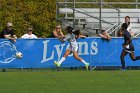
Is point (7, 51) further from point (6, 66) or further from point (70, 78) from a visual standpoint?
point (70, 78)

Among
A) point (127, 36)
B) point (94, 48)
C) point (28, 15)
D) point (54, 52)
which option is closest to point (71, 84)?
point (127, 36)

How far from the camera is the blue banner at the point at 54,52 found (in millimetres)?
21688

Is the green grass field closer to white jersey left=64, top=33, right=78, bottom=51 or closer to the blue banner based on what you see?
white jersey left=64, top=33, right=78, bottom=51

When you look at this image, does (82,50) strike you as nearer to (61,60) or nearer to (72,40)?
(72,40)

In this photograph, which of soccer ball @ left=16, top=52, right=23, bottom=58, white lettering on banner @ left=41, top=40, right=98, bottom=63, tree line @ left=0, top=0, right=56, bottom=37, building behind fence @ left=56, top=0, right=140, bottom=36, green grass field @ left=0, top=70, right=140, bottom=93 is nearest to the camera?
green grass field @ left=0, top=70, right=140, bottom=93

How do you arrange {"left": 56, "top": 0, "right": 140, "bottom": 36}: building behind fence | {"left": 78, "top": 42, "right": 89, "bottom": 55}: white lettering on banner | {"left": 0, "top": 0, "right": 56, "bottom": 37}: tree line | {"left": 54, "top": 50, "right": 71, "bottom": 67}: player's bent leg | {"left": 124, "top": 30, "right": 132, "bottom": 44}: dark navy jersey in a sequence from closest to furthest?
{"left": 124, "top": 30, "right": 132, "bottom": 44}: dark navy jersey → {"left": 54, "top": 50, "right": 71, "bottom": 67}: player's bent leg → {"left": 78, "top": 42, "right": 89, "bottom": 55}: white lettering on banner → {"left": 56, "top": 0, "right": 140, "bottom": 36}: building behind fence → {"left": 0, "top": 0, "right": 56, "bottom": 37}: tree line

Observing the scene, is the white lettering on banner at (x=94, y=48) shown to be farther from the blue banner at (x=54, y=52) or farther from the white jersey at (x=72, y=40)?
the white jersey at (x=72, y=40)

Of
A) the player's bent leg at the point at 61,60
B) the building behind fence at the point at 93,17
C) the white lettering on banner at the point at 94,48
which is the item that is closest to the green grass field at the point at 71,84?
the player's bent leg at the point at 61,60

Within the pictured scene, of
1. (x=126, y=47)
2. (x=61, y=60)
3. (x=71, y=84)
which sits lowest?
(x=71, y=84)

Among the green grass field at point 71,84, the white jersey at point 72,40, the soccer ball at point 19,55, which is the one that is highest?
the white jersey at point 72,40

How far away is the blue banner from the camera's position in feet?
71.2

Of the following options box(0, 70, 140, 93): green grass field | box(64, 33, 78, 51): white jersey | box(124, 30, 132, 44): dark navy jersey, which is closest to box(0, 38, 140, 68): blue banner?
box(64, 33, 78, 51): white jersey

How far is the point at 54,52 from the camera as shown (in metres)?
22.1

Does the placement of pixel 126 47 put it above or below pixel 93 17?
below
